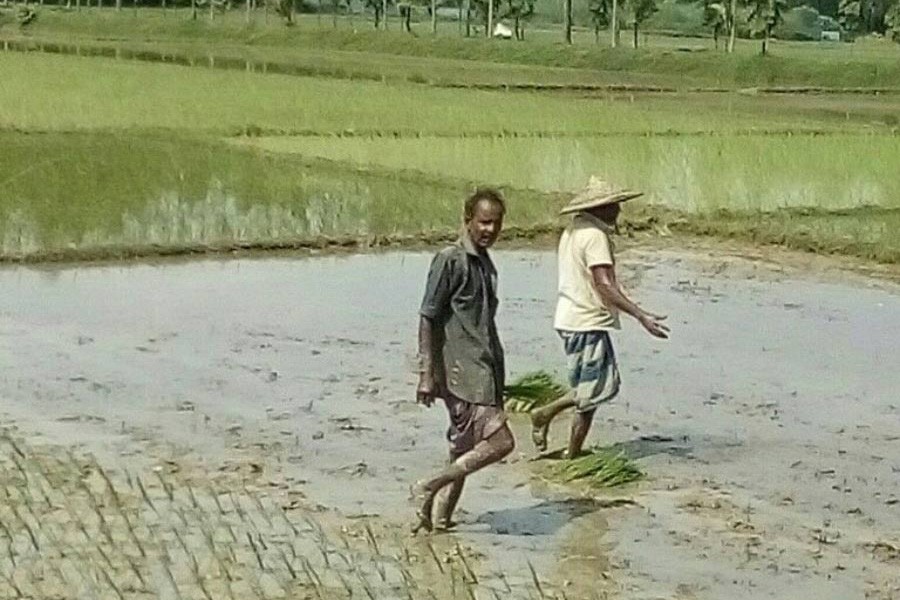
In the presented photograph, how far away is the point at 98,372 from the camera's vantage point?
6.93 meters

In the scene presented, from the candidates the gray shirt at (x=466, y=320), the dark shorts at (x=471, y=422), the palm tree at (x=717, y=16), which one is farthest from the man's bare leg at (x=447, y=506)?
the palm tree at (x=717, y=16)

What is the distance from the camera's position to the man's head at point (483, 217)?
14.3 ft

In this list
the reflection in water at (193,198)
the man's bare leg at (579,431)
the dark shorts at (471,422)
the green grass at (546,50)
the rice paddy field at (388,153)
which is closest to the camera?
the dark shorts at (471,422)

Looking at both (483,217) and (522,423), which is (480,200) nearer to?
(483,217)

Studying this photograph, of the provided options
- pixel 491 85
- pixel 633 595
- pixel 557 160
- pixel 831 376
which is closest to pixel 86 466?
pixel 633 595

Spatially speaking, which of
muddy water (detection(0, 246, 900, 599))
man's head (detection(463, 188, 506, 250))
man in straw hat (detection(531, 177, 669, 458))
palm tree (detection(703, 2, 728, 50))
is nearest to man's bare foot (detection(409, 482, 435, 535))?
muddy water (detection(0, 246, 900, 599))

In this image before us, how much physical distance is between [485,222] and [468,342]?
1.06 ft

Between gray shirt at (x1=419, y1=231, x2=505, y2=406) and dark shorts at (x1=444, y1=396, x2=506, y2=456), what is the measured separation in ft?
0.10

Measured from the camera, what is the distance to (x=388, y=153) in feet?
48.7

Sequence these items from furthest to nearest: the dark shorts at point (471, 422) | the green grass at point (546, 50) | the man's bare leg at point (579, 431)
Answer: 1. the green grass at point (546, 50)
2. the man's bare leg at point (579, 431)
3. the dark shorts at point (471, 422)

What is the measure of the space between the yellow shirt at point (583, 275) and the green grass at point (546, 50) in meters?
24.2

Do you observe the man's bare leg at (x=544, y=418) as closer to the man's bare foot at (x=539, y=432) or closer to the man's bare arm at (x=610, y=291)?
the man's bare foot at (x=539, y=432)

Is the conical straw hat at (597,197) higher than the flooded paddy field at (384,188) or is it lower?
higher

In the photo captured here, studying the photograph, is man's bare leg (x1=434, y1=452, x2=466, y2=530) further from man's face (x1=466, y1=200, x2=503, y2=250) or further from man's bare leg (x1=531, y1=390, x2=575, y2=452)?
man's bare leg (x1=531, y1=390, x2=575, y2=452)
